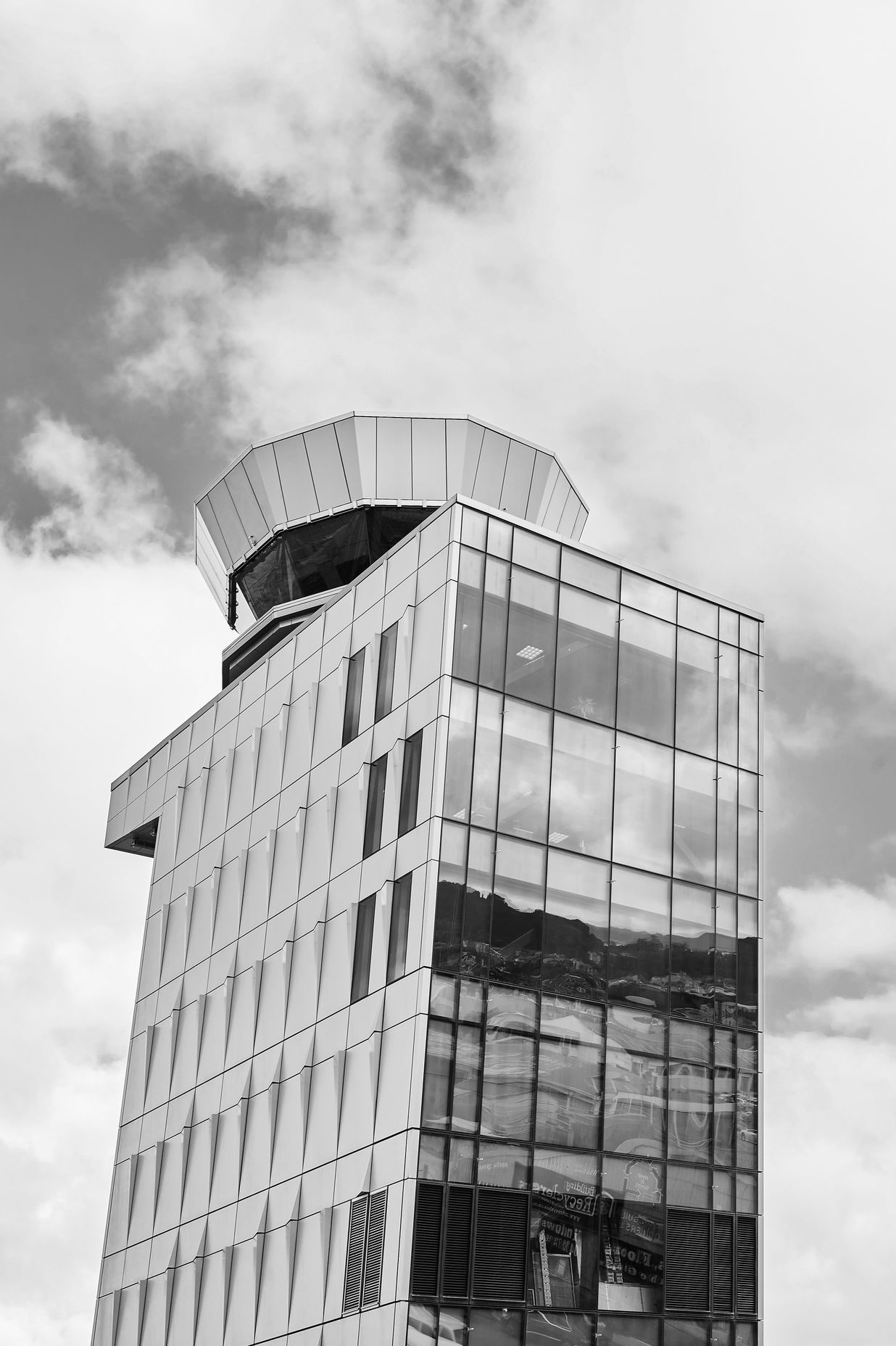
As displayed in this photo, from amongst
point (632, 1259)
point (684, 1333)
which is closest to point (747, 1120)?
point (632, 1259)

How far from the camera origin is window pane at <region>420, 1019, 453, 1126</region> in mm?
29750

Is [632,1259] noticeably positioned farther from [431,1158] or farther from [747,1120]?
[431,1158]

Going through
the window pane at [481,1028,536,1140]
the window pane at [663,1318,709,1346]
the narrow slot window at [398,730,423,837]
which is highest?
the narrow slot window at [398,730,423,837]

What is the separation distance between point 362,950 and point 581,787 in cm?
590

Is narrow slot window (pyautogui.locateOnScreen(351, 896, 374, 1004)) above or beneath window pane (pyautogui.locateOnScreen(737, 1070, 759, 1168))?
above

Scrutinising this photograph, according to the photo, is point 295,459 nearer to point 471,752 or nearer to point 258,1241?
point 471,752

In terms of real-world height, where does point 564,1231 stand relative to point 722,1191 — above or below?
below

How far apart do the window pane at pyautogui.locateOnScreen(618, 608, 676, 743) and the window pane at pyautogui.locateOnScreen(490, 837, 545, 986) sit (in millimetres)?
4589

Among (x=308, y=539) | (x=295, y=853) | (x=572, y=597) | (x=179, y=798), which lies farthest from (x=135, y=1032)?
(x=572, y=597)

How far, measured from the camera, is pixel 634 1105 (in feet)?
106

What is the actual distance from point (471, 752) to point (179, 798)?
15.9 m

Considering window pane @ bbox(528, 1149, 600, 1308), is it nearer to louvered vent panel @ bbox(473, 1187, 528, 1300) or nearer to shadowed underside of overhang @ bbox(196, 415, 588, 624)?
louvered vent panel @ bbox(473, 1187, 528, 1300)

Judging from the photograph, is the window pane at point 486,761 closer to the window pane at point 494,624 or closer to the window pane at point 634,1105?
the window pane at point 494,624

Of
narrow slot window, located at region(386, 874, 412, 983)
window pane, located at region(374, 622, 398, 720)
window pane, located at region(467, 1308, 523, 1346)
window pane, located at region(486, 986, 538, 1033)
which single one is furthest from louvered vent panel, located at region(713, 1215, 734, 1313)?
window pane, located at region(374, 622, 398, 720)
